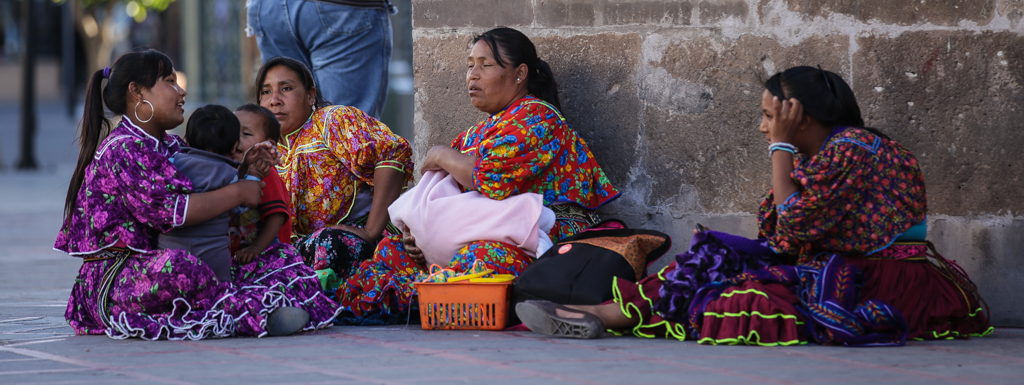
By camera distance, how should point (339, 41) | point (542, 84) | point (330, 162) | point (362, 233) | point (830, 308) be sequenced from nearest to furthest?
point (830, 308) < point (542, 84) < point (362, 233) < point (330, 162) < point (339, 41)

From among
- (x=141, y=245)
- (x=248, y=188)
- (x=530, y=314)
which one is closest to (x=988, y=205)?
(x=530, y=314)

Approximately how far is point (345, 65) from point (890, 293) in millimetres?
3049

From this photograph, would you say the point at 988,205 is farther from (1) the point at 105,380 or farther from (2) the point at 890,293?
(1) the point at 105,380

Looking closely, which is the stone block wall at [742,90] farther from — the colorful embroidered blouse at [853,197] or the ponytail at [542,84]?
the colorful embroidered blouse at [853,197]

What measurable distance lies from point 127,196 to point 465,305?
52.0 inches

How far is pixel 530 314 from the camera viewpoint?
3814mm

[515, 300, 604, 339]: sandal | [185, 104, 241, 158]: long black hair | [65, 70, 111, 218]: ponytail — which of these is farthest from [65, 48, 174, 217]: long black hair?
[515, 300, 604, 339]: sandal

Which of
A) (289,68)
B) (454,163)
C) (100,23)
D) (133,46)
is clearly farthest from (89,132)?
(100,23)

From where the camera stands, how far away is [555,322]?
3811mm

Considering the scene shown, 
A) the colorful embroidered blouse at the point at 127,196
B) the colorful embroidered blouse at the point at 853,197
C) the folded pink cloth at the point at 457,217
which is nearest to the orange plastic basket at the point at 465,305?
the folded pink cloth at the point at 457,217

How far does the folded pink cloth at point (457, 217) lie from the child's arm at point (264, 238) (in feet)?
1.62

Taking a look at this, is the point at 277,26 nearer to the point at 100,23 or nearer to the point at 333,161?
the point at 333,161

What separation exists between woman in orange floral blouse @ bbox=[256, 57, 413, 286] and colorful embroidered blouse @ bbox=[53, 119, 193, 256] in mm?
937

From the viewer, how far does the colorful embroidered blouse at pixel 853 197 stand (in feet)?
12.0
